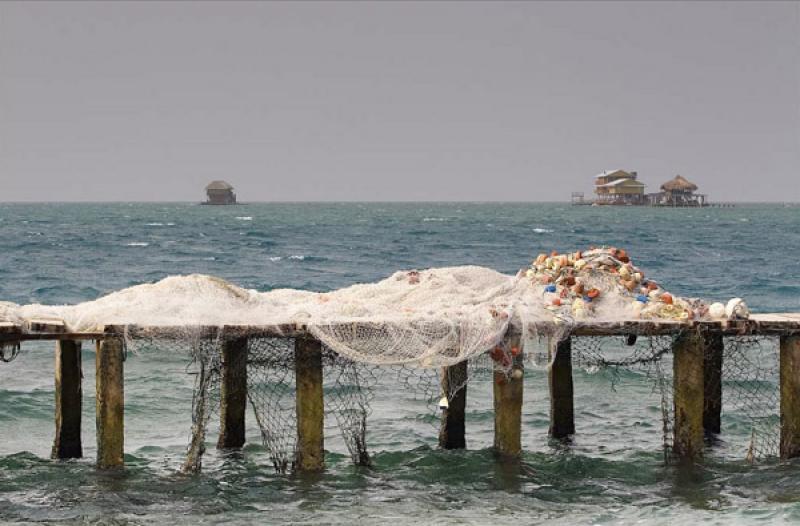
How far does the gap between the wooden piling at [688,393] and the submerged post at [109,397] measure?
691 cm

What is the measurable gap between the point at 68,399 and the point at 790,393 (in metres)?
9.43

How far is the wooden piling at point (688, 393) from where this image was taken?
15078 millimetres

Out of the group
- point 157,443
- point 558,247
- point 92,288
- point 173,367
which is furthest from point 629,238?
point 157,443

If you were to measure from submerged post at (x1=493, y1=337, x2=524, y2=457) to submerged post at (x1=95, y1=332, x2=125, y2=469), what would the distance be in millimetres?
4539

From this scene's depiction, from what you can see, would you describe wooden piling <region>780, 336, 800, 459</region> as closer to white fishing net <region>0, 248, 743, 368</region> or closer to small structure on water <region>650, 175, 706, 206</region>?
white fishing net <region>0, 248, 743, 368</region>

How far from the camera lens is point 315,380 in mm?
14555

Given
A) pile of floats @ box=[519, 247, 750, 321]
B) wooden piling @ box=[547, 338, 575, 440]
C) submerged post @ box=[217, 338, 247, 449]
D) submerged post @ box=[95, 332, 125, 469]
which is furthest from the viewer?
wooden piling @ box=[547, 338, 575, 440]

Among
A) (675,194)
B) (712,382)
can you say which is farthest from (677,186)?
(712,382)

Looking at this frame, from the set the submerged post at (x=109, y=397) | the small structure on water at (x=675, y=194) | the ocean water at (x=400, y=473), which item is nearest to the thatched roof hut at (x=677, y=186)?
the small structure on water at (x=675, y=194)

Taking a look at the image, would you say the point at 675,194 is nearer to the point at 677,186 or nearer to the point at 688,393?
the point at 677,186

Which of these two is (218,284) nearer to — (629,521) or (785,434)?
(629,521)

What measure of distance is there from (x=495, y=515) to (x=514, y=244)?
66231 millimetres

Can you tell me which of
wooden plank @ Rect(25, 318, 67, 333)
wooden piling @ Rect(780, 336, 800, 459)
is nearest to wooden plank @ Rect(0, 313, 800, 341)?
wooden plank @ Rect(25, 318, 67, 333)

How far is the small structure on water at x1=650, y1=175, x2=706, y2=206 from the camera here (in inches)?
7584
